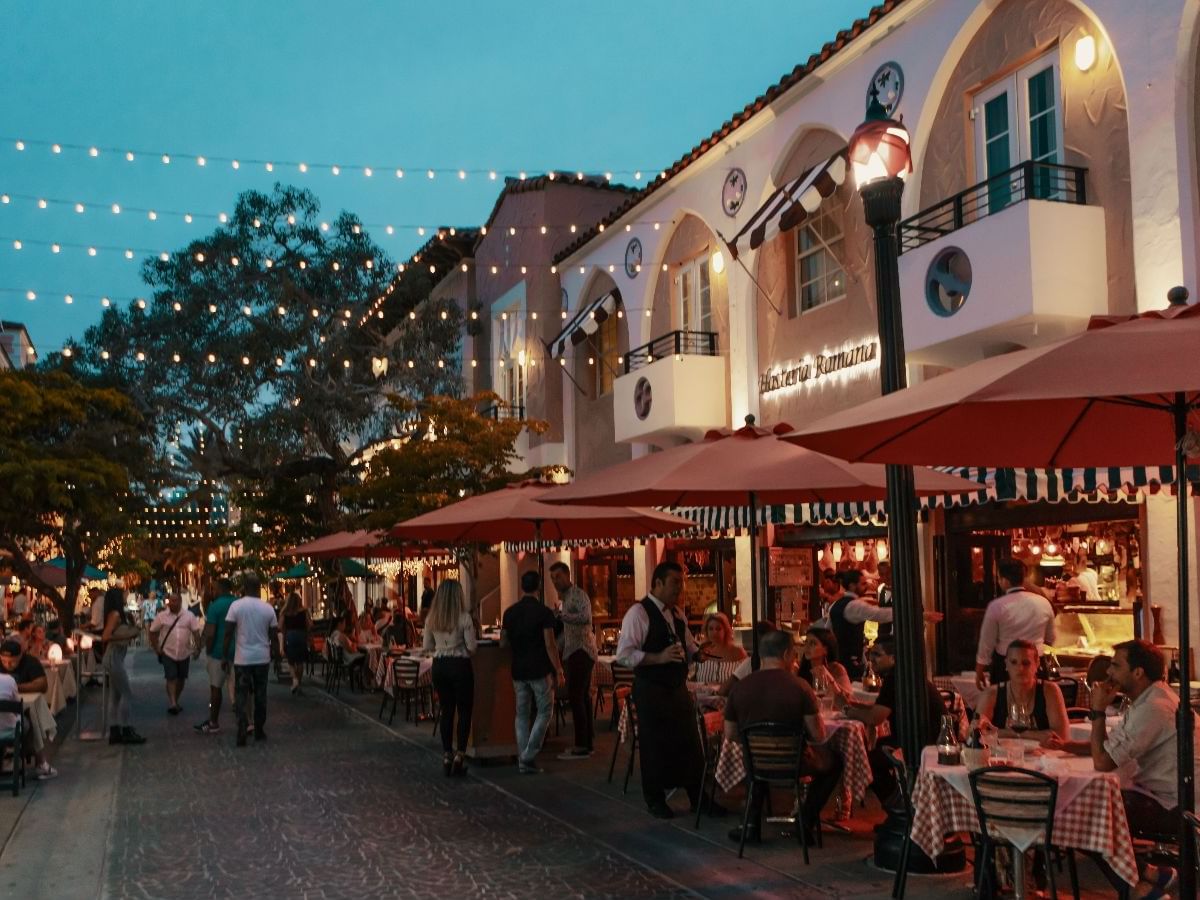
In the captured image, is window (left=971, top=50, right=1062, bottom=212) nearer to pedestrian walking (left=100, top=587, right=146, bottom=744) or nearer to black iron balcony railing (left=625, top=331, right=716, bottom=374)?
black iron balcony railing (left=625, top=331, right=716, bottom=374)

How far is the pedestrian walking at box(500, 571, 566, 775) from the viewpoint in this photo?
38.3 feet

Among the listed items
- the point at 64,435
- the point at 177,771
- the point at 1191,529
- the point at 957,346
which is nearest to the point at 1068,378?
the point at 1191,529

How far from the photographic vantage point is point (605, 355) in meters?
25.0

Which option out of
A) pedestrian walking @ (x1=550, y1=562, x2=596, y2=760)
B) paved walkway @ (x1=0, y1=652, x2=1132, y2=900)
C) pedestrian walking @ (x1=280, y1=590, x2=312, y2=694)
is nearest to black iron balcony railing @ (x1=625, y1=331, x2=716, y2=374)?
pedestrian walking @ (x1=550, y1=562, x2=596, y2=760)

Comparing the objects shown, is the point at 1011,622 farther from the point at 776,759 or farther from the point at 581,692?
the point at 581,692

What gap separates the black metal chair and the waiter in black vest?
17.3 feet

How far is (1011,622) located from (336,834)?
567cm

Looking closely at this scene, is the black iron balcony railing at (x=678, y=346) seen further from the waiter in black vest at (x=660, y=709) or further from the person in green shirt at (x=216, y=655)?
the waiter in black vest at (x=660, y=709)

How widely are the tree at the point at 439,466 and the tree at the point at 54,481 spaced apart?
194 inches

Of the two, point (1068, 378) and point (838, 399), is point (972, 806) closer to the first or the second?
point (1068, 378)

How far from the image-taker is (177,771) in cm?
1295

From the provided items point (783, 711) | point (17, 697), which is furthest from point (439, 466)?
point (783, 711)

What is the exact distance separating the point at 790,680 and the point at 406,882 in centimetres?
273

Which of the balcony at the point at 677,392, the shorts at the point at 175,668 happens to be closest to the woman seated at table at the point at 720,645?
the balcony at the point at 677,392
